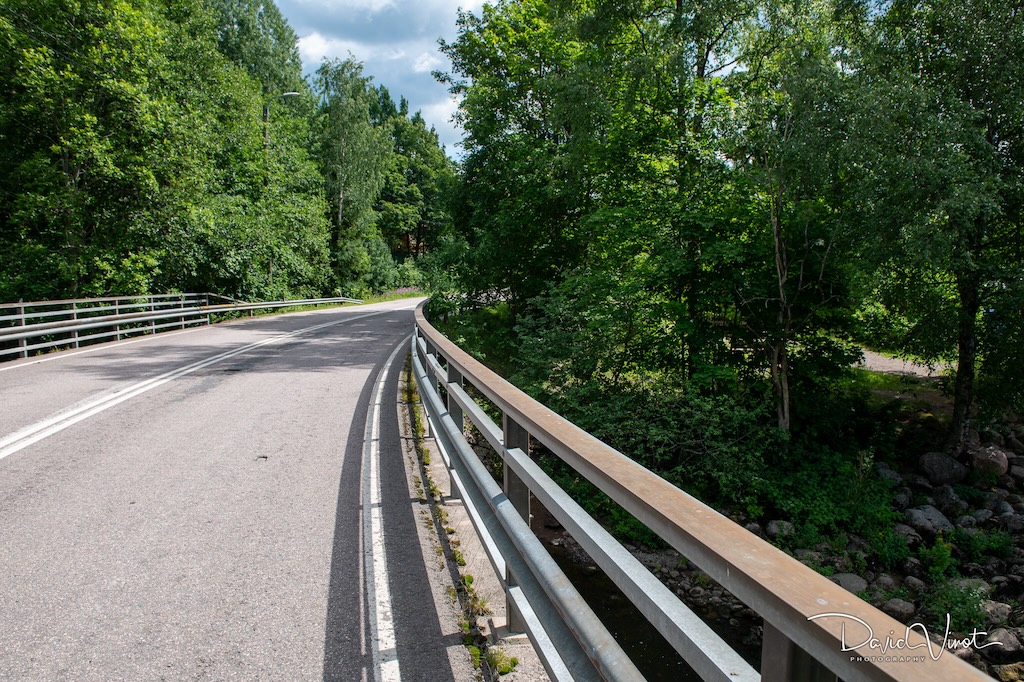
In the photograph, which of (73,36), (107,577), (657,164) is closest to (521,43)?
(657,164)

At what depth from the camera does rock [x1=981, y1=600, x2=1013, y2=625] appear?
8.05 m

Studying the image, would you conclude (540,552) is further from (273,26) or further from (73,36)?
(273,26)

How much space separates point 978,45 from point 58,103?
69.7 feet

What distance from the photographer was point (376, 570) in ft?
12.7

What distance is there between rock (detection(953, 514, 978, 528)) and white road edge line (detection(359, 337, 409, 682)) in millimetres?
10280

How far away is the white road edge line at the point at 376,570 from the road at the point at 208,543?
0.03 feet

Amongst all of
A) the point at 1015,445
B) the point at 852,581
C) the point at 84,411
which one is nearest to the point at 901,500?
the point at 852,581

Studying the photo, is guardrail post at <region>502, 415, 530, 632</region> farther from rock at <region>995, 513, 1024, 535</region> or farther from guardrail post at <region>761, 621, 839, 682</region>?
rock at <region>995, 513, 1024, 535</region>

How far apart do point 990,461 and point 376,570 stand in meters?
13.7

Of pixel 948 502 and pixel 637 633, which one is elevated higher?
pixel 637 633

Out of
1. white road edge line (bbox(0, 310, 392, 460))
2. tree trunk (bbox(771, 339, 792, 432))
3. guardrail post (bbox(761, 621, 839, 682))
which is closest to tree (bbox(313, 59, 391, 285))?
white road edge line (bbox(0, 310, 392, 460))

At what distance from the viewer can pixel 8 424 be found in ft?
22.5

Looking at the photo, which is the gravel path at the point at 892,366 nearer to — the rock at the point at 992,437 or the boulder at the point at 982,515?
the rock at the point at 992,437
